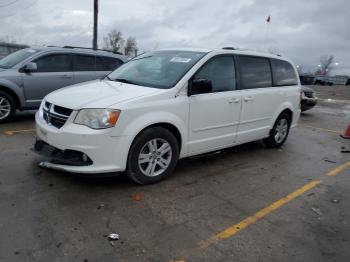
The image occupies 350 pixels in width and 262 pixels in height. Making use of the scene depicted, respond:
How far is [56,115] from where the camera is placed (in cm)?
414

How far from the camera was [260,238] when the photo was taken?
332cm

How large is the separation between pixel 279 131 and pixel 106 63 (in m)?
4.81

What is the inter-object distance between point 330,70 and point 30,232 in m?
95.9

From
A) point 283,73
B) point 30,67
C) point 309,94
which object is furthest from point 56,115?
point 309,94

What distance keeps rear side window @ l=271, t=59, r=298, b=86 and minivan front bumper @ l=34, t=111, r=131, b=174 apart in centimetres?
364

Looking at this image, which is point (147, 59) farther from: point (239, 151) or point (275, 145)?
point (275, 145)

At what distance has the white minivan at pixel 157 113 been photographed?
153 inches

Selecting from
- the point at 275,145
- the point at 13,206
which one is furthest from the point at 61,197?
the point at 275,145

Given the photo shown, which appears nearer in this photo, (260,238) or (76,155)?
(260,238)

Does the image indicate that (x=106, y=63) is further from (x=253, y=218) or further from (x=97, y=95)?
(x=253, y=218)

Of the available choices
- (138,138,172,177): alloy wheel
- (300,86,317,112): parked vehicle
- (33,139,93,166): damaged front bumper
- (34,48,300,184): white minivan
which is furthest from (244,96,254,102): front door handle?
(300,86,317,112): parked vehicle

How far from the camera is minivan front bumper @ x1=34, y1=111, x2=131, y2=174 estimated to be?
12.5 ft

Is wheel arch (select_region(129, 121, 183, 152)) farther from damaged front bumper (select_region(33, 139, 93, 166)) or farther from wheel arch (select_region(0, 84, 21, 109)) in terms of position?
wheel arch (select_region(0, 84, 21, 109))

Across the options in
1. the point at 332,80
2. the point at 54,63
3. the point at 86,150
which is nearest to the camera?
the point at 86,150
